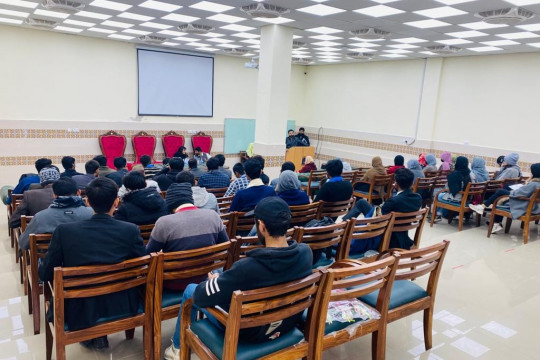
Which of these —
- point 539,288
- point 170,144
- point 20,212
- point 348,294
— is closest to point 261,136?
point 170,144

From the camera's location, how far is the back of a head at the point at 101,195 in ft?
6.64

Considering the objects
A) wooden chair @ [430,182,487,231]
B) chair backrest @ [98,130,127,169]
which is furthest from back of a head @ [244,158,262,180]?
chair backrest @ [98,130,127,169]

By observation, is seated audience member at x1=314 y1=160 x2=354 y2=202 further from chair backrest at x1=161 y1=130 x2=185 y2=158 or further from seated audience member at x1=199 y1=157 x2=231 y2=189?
chair backrest at x1=161 y1=130 x2=185 y2=158

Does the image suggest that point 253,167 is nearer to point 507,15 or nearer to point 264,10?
point 264,10

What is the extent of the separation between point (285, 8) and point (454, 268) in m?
3.98

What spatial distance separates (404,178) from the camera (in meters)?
3.38

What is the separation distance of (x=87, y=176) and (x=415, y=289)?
3.81m

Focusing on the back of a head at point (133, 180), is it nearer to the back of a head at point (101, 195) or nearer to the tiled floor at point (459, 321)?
the back of a head at point (101, 195)

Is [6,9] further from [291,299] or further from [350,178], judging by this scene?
[291,299]

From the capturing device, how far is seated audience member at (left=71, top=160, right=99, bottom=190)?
4.46 m

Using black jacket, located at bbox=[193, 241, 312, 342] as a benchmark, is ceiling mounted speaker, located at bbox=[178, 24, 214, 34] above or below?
above

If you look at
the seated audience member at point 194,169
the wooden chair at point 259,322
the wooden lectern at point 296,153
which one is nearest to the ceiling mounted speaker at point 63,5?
the seated audience member at point 194,169

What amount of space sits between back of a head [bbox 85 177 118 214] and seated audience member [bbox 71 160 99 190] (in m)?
2.64

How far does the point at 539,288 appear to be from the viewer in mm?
3516
